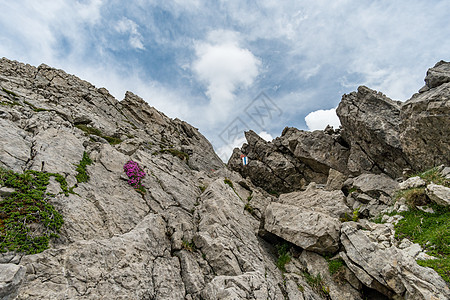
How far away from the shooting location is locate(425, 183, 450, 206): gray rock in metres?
14.3

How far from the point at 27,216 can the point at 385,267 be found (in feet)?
63.2

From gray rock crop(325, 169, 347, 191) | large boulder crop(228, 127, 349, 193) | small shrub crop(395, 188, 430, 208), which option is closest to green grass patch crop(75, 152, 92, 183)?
small shrub crop(395, 188, 430, 208)

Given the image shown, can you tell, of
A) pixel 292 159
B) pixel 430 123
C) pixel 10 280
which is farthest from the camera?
pixel 292 159

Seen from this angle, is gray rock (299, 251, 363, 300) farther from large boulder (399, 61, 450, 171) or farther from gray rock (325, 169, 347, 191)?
gray rock (325, 169, 347, 191)

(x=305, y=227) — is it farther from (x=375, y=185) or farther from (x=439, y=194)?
(x=375, y=185)

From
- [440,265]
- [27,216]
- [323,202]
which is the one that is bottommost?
[440,265]

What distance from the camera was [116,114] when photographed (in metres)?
47.6

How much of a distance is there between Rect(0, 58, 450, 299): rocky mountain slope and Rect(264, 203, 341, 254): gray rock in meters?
0.09

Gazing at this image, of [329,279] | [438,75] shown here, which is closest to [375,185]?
[438,75]

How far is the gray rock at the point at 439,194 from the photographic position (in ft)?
46.8

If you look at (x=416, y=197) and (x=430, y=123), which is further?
(x=430, y=123)

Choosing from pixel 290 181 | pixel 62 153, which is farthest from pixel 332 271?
pixel 290 181

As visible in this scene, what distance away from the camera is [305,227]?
56.4 feet

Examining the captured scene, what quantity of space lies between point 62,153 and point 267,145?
36491 millimetres
